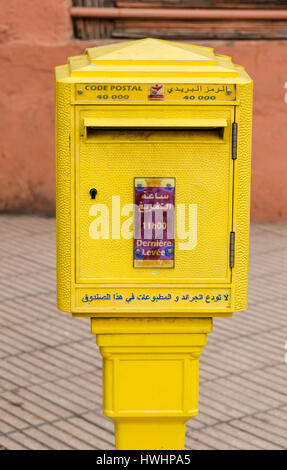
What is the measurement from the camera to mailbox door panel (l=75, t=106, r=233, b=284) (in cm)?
314

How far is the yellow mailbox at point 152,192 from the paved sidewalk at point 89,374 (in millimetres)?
1944

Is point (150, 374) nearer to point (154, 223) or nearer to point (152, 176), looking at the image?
point (154, 223)

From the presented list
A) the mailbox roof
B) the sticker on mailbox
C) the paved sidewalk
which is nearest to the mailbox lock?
the sticker on mailbox

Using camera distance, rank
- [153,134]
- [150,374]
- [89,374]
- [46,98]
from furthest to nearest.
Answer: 1. [46,98]
2. [89,374]
3. [150,374]
4. [153,134]

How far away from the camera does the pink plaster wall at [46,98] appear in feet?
30.4

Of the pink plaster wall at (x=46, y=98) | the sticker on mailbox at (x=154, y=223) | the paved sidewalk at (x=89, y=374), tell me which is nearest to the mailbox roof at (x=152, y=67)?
the sticker on mailbox at (x=154, y=223)

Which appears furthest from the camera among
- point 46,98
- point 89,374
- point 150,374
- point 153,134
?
point 46,98

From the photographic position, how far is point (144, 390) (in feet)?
11.3

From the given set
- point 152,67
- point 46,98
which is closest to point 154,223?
point 152,67

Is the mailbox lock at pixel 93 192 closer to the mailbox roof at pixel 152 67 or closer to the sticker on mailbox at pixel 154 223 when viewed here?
the sticker on mailbox at pixel 154 223

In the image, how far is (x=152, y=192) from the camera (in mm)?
3207

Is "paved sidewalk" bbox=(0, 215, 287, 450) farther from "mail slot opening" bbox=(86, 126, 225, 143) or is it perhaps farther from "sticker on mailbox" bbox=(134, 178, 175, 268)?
"mail slot opening" bbox=(86, 126, 225, 143)

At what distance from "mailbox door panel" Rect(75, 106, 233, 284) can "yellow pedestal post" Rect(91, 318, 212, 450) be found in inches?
8.2

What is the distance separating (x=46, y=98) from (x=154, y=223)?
253 inches
